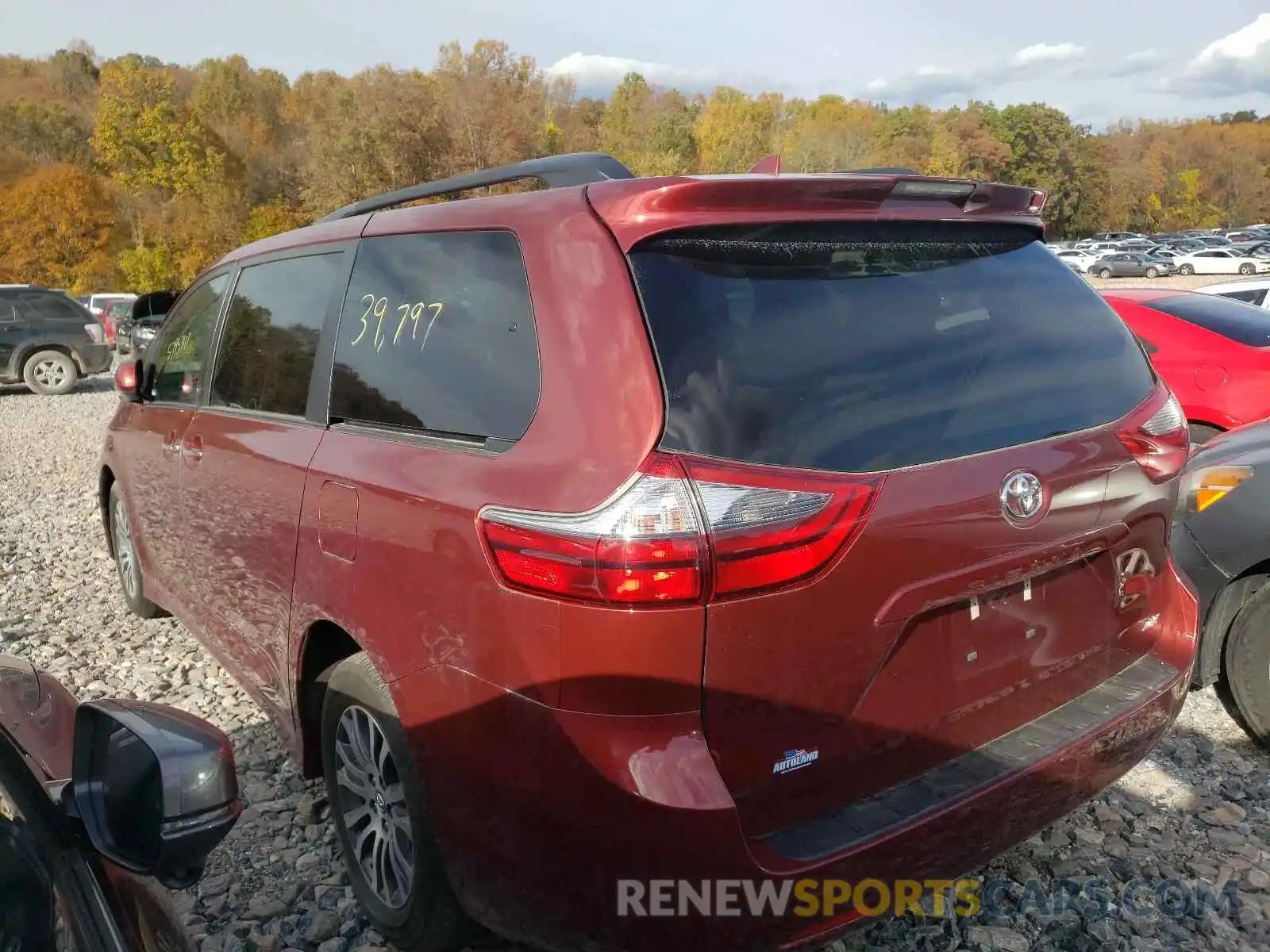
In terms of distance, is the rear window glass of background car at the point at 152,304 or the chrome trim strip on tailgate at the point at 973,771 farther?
the rear window glass of background car at the point at 152,304

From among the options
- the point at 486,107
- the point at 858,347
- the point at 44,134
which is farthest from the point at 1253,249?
the point at 44,134

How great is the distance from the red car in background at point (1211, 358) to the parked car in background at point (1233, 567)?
2985mm

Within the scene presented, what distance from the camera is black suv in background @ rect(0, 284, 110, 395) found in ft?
51.3

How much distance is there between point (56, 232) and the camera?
155 feet

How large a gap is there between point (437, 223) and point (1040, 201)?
1.65 metres

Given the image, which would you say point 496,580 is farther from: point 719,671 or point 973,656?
point 973,656

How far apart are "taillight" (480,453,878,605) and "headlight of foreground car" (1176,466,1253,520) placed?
239 centimetres

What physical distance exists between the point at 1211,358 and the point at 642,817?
6.37 metres

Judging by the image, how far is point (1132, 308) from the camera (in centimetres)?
718

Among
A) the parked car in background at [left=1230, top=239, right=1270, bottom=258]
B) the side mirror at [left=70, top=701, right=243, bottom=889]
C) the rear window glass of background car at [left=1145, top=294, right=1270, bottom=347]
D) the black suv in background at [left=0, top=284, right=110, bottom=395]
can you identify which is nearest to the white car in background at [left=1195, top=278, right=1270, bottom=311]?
the rear window glass of background car at [left=1145, top=294, right=1270, bottom=347]

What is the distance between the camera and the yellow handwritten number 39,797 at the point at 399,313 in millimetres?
2381

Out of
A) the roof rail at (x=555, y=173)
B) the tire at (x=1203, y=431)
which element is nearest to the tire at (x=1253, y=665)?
the roof rail at (x=555, y=173)

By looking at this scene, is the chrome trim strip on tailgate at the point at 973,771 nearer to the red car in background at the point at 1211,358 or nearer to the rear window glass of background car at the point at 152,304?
the red car in background at the point at 1211,358

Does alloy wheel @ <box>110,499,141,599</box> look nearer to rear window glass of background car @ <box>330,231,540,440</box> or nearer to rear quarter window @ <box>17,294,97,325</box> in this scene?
Result: rear window glass of background car @ <box>330,231,540,440</box>
